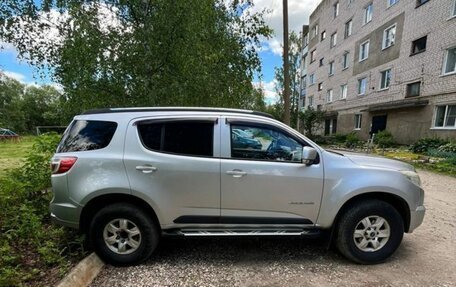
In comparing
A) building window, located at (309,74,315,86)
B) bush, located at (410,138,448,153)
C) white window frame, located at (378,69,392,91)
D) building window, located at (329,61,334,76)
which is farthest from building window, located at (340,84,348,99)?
bush, located at (410,138,448,153)

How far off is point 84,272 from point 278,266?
2295 millimetres

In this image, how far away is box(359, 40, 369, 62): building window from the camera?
20.9 metres

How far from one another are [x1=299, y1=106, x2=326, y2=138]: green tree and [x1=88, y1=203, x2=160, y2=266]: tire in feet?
82.2

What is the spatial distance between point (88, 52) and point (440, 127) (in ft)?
53.7

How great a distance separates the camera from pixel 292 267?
11.0ft

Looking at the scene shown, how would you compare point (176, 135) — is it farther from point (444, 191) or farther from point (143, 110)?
point (444, 191)

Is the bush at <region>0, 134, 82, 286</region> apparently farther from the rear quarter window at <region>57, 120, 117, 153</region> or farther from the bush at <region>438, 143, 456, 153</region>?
the bush at <region>438, 143, 456, 153</region>

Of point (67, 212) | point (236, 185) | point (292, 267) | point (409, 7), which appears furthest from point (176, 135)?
point (409, 7)

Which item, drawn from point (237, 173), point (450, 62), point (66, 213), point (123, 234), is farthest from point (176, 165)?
point (450, 62)

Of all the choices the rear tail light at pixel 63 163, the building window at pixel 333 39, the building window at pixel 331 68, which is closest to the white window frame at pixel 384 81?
the building window at pixel 331 68

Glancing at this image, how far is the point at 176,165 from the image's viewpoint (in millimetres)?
3244

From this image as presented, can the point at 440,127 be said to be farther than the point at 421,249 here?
Yes

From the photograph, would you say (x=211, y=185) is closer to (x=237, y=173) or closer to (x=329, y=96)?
(x=237, y=173)

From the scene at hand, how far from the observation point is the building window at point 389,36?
17906mm
